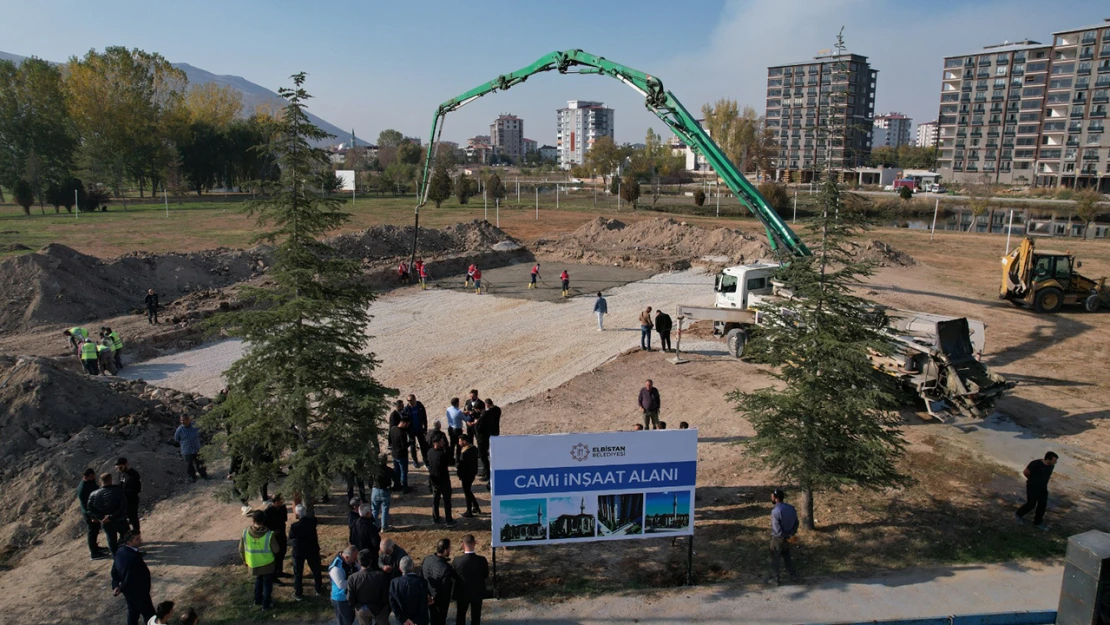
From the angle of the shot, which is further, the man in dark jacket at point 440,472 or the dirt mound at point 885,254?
the dirt mound at point 885,254

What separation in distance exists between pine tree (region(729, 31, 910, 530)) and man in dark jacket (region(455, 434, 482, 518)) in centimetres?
452

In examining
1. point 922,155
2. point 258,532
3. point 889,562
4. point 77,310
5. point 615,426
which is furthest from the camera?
point 922,155

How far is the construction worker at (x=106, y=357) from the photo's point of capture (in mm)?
19672

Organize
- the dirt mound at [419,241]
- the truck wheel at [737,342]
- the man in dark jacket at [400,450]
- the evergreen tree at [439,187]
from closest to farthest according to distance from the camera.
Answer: the man in dark jacket at [400,450] < the truck wheel at [737,342] < the dirt mound at [419,241] < the evergreen tree at [439,187]

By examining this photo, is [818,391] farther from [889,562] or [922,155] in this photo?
[922,155]

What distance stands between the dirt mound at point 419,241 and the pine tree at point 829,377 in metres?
29.1

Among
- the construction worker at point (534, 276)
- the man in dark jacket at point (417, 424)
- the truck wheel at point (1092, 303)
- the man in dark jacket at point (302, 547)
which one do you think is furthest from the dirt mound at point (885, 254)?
the man in dark jacket at point (302, 547)

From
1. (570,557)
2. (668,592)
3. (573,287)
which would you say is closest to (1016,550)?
(668,592)

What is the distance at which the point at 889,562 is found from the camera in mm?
10305

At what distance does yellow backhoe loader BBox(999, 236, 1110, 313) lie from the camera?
26.8 meters

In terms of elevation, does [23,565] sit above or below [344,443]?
below

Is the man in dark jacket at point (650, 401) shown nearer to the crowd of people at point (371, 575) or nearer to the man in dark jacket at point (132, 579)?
the crowd of people at point (371, 575)

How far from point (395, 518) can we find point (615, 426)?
593 cm

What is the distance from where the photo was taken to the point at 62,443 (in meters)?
13.2
